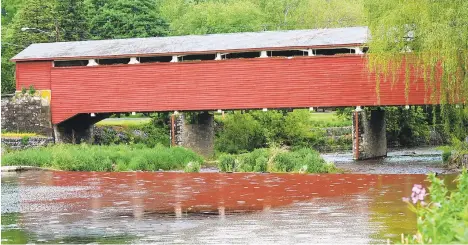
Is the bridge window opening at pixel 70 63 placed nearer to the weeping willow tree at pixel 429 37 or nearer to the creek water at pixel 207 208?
the creek water at pixel 207 208

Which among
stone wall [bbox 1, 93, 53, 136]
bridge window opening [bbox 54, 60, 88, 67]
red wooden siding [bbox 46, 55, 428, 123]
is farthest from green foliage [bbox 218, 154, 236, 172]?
bridge window opening [bbox 54, 60, 88, 67]

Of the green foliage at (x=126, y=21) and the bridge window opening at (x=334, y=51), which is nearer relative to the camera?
the bridge window opening at (x=334, y=51)

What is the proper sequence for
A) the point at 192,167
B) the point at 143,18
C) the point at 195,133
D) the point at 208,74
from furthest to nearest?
the point at 143,18 → the point at 195,133 → the point at 208,74 → the point at 192,167

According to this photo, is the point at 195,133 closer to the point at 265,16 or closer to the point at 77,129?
the point at 77,129

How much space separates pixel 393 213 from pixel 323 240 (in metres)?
3.81

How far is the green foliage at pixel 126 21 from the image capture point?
55438 millimetres

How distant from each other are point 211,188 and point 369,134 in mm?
14586

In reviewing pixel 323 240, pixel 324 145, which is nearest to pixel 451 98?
pixel 323 240

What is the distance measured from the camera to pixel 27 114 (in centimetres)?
3953

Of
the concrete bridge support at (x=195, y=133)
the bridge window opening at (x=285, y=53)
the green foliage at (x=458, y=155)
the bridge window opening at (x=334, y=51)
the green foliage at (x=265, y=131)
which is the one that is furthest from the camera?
the green foliage at (x=265, y=131)

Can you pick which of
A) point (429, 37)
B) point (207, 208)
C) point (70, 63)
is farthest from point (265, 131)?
point (207, 208)

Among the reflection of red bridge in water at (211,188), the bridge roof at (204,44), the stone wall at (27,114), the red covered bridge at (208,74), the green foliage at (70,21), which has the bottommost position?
the reflection of red bridge in water at (211,188)

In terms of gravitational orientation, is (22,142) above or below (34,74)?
below

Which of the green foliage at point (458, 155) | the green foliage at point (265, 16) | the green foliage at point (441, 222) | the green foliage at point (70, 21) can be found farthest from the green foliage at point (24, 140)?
the green foliage at point (441, 222)
